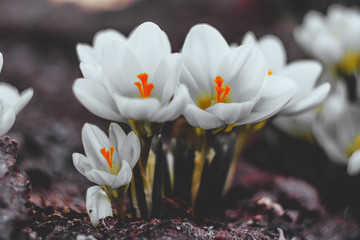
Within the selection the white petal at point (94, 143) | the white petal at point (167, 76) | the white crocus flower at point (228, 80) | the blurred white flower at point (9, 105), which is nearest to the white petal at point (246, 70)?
the white crocus flower at point (228, 80)

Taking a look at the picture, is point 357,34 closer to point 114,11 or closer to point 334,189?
point 334,189

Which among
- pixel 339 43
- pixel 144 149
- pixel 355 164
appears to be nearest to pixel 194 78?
pixel 144 149

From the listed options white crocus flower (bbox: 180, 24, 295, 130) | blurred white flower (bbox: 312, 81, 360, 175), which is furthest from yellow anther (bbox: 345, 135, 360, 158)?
white crocus flower (bbox: 180, 24, 295, 130)

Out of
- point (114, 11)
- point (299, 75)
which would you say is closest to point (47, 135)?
point (299, 75)

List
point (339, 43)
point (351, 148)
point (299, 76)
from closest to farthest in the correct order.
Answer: point (299, 76) → point (351, 148) → point (339, 43)

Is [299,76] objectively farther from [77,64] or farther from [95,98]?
[77,64]

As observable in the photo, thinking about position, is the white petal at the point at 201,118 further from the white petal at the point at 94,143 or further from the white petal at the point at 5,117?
the white petal at the point at 5,117
